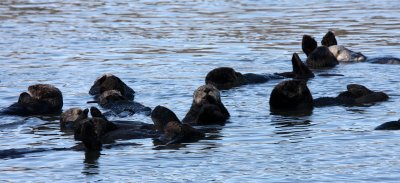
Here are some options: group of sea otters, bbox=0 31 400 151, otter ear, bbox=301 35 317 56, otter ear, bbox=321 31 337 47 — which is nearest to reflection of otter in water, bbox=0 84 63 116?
group of sea otters, bbox=0 31 400 151

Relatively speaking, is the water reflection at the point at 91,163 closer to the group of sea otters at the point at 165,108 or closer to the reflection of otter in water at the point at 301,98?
the group of sea otters at the point at 165,108

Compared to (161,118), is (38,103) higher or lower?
lower

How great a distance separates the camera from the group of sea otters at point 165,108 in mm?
10719

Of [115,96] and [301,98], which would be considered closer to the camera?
[301,98]

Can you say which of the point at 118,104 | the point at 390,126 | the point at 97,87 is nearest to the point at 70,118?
A: the point at 118,104

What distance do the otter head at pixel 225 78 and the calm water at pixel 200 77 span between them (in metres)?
0.28

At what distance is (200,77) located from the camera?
1614 centimetres

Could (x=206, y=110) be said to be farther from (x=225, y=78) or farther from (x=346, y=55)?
(x=346, y=55)

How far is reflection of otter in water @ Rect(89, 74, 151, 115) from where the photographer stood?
1259cm

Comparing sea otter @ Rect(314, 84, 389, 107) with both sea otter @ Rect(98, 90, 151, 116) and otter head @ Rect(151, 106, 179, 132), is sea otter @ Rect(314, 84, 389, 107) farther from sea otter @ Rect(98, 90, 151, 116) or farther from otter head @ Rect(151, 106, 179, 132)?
otter head @ Rect(151, 106, 179, 132)

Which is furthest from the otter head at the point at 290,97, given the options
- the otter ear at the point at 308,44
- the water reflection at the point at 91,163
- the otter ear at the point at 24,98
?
the otter ear at the point at 308,44

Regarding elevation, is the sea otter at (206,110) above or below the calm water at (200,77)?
above

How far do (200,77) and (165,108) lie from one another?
4.99 meters

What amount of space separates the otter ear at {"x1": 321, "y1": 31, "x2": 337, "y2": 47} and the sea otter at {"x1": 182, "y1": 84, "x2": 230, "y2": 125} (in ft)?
21.5
